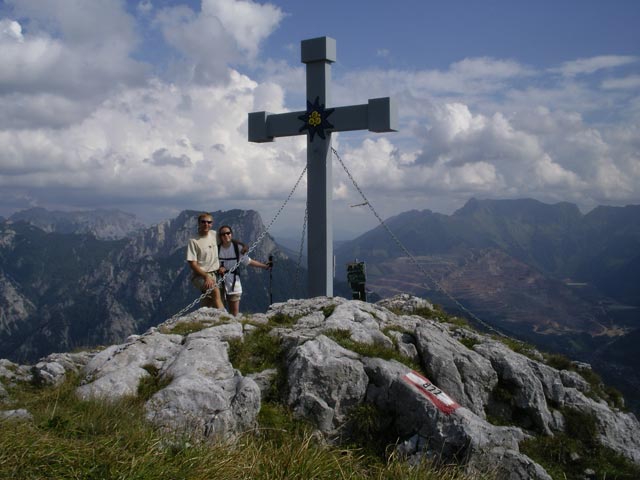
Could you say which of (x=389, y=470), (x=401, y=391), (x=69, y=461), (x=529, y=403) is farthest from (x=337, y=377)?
(x=69, y=461)

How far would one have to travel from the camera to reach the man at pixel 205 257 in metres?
11.9

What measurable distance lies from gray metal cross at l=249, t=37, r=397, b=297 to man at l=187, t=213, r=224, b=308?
125 inches

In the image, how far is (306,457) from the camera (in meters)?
5.26

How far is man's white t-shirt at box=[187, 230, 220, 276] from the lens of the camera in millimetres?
11922

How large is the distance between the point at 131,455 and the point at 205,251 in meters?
7.58

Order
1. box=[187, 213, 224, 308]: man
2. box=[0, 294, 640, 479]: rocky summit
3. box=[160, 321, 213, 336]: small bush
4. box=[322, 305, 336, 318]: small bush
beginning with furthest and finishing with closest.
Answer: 1. box=[187, 213, 224, 308]: man
2. box=[322, 305, 336, 318]: small bush
3. box=[160, 321, 213, 336]: small bush
4. box=[0, 294, 640, 479]: rocky summit

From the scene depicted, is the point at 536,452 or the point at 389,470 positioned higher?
the point at 389,470

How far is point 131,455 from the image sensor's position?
4699 mm

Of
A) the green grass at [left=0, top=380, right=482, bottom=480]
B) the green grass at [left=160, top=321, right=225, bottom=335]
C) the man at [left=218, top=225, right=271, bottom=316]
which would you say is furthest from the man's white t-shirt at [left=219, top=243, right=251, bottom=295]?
the green grass at [left=0, top=380, right=482, bottom=480]

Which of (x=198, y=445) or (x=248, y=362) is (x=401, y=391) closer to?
(x=248, y=362)

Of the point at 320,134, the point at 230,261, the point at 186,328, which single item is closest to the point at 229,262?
the point at 230,261

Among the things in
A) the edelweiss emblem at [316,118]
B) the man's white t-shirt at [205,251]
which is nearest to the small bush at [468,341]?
the man's white t-shirt at [205,251]

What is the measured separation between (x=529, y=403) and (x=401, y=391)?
2952 millimetres

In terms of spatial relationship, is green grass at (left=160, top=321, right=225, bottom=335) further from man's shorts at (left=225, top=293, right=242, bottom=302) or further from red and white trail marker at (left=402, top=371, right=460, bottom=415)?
red and white trail marker at (left=402, top=371, right=460, bottom=415)
